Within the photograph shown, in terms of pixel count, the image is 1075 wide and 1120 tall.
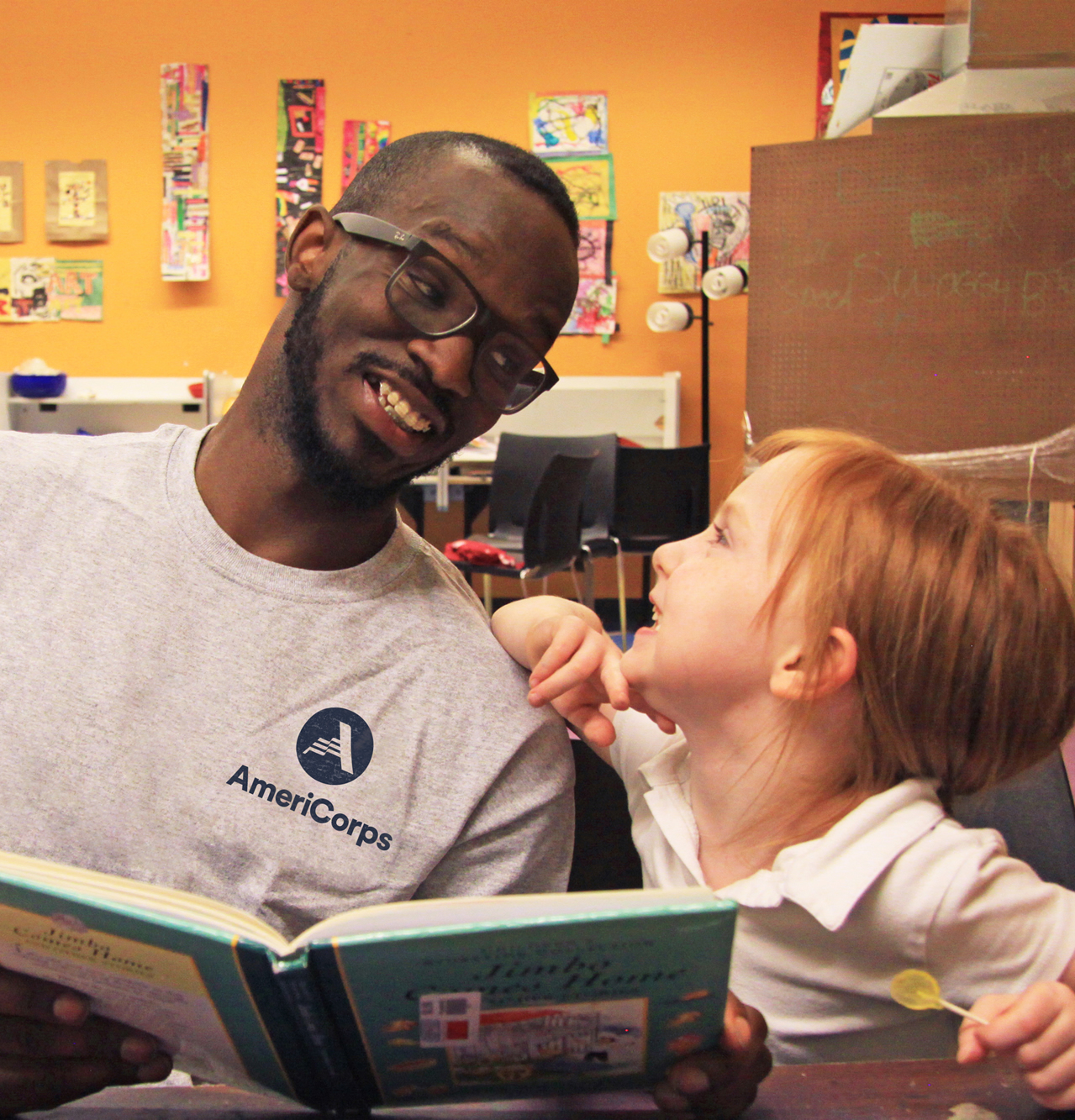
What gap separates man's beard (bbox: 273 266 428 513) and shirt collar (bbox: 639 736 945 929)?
0.52 meters

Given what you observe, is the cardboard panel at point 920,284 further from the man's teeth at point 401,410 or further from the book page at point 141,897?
the book page at point 141,897

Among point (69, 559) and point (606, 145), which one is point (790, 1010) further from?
point (606, 145)

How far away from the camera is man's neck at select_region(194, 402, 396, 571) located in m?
1.05

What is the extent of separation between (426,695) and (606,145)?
17.3 feet

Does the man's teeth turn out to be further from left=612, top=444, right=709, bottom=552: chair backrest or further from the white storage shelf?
the white storage shelf

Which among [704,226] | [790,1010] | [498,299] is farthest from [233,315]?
[790,1010]

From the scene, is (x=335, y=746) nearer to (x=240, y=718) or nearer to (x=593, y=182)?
(x=240, y=718)

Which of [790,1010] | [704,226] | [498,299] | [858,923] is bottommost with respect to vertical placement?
[790,1010]

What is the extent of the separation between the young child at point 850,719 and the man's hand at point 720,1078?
20cm

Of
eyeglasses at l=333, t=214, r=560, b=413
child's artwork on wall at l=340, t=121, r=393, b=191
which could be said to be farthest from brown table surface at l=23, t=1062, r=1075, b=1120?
child's artwork on wall at l=340, t=121, r=393, b=191

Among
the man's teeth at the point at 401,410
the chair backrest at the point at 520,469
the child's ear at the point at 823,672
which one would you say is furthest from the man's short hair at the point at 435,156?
the chair backrest at the point at 520,469

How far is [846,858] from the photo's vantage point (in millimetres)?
814

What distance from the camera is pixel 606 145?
5641mm

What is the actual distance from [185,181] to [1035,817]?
5710mm
